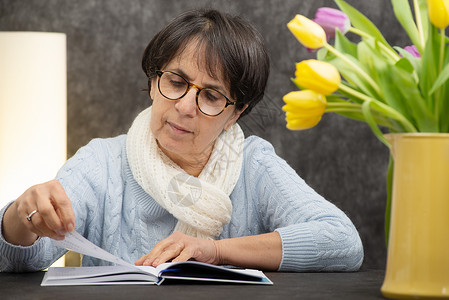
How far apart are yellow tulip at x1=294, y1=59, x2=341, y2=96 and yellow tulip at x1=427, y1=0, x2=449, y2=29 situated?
0.43 feet

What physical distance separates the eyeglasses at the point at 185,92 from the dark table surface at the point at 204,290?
0.54 metres

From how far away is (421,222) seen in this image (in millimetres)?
736

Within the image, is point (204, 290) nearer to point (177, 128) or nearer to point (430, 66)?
point (430, 66)

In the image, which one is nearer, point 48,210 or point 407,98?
point 407,98

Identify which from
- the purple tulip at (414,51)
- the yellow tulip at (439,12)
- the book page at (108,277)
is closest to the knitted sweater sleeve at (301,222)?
the book page at (108,277)

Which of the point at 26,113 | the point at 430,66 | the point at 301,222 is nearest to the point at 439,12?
the point at 430,66

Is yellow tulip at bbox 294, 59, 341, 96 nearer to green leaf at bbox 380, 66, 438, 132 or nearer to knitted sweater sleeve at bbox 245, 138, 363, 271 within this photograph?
green leaf at bbox 380, 66, 438, 132

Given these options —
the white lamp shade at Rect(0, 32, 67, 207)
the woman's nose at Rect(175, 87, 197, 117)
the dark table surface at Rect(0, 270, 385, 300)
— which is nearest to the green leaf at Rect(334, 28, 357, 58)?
the dark table surface at Rect(0, 270, 385, 300)

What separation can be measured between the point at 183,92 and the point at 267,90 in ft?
3.57

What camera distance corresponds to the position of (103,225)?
59.4 inches

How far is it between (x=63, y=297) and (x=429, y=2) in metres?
0.57

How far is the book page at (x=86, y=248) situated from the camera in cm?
91

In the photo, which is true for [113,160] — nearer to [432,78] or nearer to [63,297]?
→ [63,297]

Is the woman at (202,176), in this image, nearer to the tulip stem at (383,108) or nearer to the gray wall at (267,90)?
the tulip stem at (383,108)
